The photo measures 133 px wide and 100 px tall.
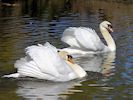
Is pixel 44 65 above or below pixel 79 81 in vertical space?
above

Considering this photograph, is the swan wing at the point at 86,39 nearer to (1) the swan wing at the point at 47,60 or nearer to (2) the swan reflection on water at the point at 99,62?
(2) the swan reflection on water at the point at 99,62

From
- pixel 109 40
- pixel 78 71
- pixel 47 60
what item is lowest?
A: pixel 78 71

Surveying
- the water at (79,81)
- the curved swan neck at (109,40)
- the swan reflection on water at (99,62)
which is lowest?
the swan reflection on water at (99,62)

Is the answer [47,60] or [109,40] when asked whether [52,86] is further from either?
[109,40]

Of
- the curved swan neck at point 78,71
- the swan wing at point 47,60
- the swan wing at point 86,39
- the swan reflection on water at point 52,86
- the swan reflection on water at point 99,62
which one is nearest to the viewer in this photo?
the swan reflection on water at point 52,86

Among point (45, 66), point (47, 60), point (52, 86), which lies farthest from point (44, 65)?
point (52, 86)

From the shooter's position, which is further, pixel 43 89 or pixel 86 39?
pixel 86 39

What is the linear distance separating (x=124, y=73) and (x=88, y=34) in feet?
11.7

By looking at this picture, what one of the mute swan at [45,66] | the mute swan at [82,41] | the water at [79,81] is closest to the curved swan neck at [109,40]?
the mute swan at [82,41]

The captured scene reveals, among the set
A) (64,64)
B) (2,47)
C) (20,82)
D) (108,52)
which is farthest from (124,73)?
(2,47)

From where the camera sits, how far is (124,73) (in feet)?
42.6

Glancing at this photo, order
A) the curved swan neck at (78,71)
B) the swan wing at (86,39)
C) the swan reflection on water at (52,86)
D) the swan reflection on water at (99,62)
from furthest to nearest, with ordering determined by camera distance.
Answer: the swan wing at (86,39) < the swan reflection on water at (99,62) < the curved swan neck at (78,71) < the swan reflection on water at (52,86)

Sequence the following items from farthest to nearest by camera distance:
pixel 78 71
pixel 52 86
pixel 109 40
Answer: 1. pixel 109 40
2. pixel 78 71
3. pixel 52 86

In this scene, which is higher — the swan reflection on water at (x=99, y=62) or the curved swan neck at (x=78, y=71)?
the curved swan neck at (x=78, y=71)
